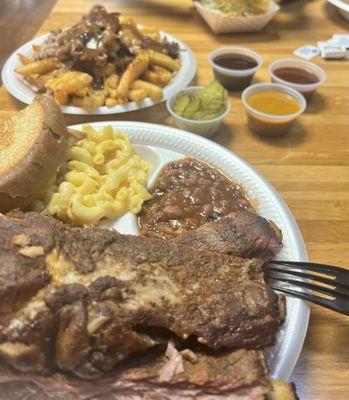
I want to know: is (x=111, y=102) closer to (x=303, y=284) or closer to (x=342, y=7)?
(x=303, y=284)

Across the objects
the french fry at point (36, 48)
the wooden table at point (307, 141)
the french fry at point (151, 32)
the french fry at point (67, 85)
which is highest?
the french fry at point (151, 32)

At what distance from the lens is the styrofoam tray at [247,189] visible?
5.57ft

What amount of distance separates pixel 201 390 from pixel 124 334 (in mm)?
323

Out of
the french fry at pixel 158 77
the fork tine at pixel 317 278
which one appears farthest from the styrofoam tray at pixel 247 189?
the french fry at pixel 158 77

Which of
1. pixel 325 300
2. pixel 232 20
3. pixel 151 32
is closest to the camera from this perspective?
pixel 325 300

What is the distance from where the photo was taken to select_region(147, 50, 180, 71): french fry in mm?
3408

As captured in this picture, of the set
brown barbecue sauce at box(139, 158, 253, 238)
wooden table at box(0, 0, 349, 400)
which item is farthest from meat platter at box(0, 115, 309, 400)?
brown barbecue sauce at box(139, 158, 253, 238)

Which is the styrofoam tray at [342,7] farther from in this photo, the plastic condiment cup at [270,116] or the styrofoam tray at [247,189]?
the styrofoam tray at [247,189]

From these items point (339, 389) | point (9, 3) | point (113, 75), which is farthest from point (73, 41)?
point (339, 389)

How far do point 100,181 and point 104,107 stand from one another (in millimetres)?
777

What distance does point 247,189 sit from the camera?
95.8 inches

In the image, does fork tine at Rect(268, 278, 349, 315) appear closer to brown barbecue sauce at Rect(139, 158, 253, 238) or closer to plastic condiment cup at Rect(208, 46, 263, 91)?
brown barbecue sauce at Rect(139, 158, 253, 238)

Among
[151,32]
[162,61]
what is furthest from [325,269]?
[151,32]

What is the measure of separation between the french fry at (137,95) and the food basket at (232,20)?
1479 millimetres
